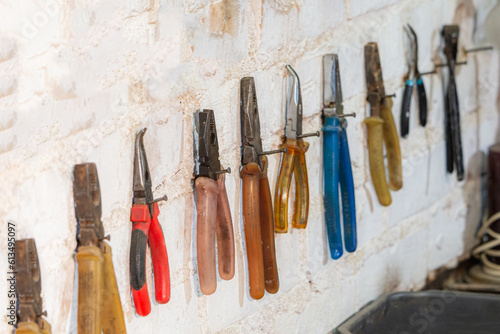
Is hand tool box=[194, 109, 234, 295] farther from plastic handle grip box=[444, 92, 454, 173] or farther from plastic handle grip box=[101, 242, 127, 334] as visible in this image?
plastic handle grip box=[444, 92, 454, 173]

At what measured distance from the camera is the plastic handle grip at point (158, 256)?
892 mm

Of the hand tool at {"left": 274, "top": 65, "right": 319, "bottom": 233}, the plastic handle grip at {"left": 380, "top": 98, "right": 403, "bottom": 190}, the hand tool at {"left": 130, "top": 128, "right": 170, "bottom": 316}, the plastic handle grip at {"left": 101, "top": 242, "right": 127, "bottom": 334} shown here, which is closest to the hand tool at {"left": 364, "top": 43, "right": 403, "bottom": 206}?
the plastic handle grip at {"left": 380, "top": 98, "right": 403, "bottom": 190}

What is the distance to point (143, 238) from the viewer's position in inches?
34.1

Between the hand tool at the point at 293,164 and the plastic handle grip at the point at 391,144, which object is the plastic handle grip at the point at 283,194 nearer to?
the hand tool at the point at 293,164

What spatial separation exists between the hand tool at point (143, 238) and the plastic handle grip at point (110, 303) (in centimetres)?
4

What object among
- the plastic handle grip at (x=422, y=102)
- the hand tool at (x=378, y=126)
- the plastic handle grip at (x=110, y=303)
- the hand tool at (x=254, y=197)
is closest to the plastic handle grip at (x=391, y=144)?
the hand tool at (x=378, y=126)

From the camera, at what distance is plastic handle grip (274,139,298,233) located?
109 centimetres

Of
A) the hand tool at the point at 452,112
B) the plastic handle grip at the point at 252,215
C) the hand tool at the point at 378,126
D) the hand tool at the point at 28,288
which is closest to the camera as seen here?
the hand tool at the point at 28,288

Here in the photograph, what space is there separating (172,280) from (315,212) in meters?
0.38

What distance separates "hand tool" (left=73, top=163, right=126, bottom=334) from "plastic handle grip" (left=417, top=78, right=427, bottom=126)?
0.89 m

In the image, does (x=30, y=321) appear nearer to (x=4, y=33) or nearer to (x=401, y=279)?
(x=4, y=33)

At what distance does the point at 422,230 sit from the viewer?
1.63m

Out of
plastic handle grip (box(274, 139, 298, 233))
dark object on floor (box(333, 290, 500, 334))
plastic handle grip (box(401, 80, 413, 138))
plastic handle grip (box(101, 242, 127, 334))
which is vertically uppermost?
plastic handle grip (box(401, 80, 413, 138))

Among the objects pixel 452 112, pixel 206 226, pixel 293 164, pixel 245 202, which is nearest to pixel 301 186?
pixel 293 164
